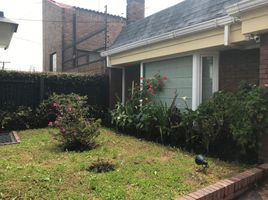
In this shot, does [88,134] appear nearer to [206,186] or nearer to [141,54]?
[206,186]

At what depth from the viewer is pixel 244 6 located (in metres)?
4.92

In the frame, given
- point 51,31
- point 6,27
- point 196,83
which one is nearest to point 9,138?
point 6,27

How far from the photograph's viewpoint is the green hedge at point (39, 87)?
904 cm

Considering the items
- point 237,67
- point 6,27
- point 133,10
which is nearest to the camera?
point 6,27

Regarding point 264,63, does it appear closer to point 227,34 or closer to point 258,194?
point 227,34

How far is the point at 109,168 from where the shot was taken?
15.0 feet

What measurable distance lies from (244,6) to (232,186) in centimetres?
307

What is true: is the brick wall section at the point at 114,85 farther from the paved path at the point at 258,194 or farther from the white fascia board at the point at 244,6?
the paved path at the point at 258,194

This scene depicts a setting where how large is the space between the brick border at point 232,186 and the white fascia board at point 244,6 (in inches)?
105

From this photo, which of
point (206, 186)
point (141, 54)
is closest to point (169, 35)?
point (141, 54)

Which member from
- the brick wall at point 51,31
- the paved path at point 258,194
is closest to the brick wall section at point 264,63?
the paved path at point 258,194

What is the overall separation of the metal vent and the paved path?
5.38 meters

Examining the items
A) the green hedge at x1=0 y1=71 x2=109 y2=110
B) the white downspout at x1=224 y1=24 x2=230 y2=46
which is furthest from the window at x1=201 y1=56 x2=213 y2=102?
the green hedge at x1=0 y1=71 x2=109 y2=110

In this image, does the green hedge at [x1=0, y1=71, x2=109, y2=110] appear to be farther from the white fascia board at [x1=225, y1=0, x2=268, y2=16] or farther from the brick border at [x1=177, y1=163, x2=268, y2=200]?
the brick border at [x1=177, y1=163, x2=268, y2=200]
